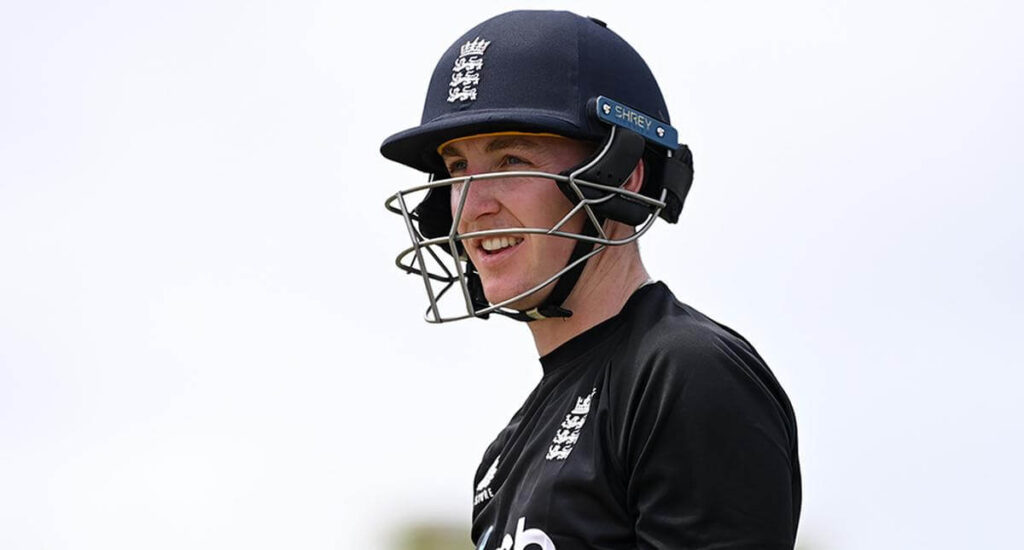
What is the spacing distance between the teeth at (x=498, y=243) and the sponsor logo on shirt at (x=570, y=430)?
1.77ft

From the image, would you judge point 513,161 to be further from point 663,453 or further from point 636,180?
point 663,453

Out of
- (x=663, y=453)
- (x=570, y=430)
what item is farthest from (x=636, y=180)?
(x=663, y=453)

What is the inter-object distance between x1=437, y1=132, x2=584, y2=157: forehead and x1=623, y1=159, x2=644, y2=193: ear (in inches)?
7.1

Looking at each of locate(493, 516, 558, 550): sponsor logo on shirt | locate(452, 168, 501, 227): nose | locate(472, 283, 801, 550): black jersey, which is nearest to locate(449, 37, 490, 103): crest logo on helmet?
locate(452, 168, 501, 227): nose

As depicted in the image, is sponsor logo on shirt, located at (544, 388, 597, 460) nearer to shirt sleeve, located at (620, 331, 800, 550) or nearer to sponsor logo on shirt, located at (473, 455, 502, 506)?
shirt sleeve, located at (620, 331, 800, 550)

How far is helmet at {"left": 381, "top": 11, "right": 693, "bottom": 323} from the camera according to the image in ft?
15.2

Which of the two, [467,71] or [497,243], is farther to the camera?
[467,71]

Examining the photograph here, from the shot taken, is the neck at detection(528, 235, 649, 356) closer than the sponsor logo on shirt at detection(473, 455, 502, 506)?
Yes

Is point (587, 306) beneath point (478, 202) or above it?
beneath

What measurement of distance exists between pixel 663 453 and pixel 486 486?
984mm

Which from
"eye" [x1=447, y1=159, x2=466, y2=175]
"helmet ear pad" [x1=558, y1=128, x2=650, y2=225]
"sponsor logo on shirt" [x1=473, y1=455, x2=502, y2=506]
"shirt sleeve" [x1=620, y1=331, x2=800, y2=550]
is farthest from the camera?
"eye" [x1=447, y1=159, x2=466, y2=175]

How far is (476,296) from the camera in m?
5.25

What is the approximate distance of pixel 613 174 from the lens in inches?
184

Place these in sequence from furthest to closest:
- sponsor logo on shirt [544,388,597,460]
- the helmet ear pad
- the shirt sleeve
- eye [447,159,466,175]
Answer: eye [447,159,466,175]
the helmet ear pad
sponsor logo on shirt [544,388,597,460]
the shirt sleeve
